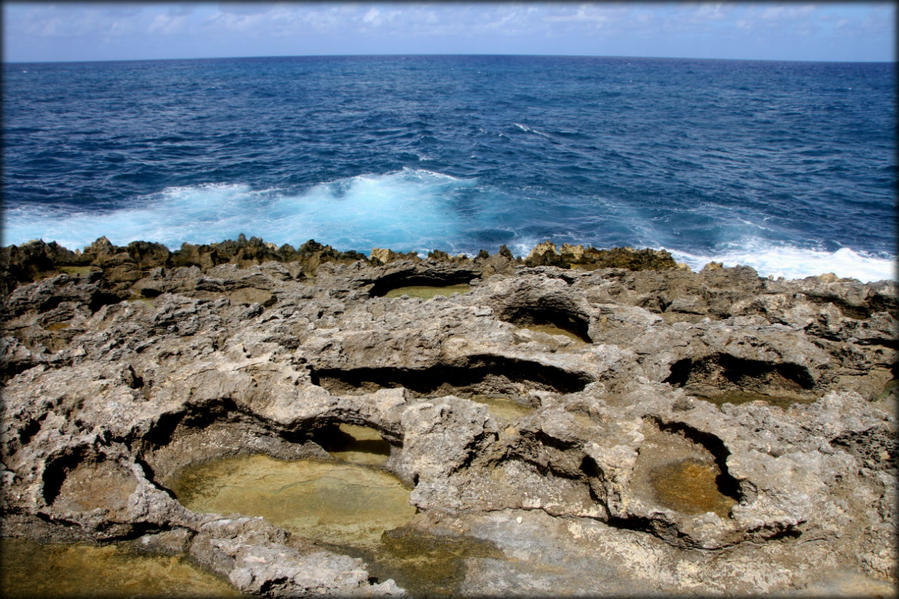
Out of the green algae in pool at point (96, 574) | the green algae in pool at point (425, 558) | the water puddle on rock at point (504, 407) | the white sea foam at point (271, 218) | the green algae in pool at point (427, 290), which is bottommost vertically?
the green algae in pool at point (96, 574)

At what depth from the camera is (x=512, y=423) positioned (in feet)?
A: 27.1

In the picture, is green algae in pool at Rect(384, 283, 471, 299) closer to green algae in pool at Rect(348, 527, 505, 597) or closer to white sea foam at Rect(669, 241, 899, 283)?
green algae in pool at Rect(348, 527, 505, 597)

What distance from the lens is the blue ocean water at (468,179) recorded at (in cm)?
2427

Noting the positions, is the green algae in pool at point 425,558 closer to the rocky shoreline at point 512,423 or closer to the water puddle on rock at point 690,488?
the rocky shoreline at point 512,423

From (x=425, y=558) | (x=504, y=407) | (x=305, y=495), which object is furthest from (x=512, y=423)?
(x=305, y=495)

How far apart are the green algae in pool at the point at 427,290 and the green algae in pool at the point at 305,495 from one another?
685 centimetres

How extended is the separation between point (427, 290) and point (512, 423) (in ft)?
23.7

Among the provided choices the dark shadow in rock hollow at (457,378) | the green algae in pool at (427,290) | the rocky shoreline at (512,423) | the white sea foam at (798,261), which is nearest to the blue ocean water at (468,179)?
the white sea foam at (798,261)

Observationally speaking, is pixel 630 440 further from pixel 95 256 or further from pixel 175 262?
pixel 95 256

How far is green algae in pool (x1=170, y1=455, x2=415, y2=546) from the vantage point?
23.3 feet

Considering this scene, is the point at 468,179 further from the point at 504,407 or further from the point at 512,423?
the point at 512,423

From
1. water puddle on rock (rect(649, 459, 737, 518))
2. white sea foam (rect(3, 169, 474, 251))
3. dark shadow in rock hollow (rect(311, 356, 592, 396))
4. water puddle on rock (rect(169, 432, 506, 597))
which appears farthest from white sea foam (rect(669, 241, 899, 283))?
water puddle on rock (rect(169, 432, 506, 597))

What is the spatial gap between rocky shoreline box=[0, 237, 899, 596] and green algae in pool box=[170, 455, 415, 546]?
244 mm

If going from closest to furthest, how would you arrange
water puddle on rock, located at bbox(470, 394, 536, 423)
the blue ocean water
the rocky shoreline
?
the rocky shoreline, water puddle on rock, located at bbox(470, 394, 536, 423), the blue ocean water
